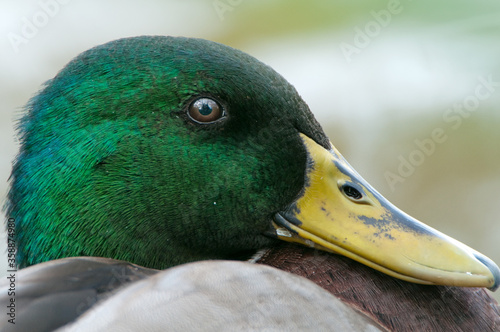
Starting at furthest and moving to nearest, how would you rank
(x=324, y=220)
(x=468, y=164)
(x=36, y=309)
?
1. (x=468, y=164)
2. (x=324, y=220)
3. (x=36, y=309)

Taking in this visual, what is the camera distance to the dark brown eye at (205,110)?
6.08 ft

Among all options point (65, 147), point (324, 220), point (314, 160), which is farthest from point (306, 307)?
point (65, 147)

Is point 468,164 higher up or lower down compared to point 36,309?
lower down

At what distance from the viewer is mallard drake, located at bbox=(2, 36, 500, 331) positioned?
1.80 metres

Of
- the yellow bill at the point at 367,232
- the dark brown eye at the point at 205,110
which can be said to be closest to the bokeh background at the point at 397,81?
the yellow bill at the point at 367,232

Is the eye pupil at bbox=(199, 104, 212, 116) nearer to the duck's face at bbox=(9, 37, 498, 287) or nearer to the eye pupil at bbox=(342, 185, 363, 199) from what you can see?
the duck's face at bbox=(9, 37, 498, 287)

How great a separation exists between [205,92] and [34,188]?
0.47 metres

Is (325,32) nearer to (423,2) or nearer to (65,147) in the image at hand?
(423,2)

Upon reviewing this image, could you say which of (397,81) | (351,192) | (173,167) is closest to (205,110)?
(173,167)

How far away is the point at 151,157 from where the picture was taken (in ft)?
6.08

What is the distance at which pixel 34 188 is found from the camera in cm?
185

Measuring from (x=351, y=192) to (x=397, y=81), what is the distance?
248 centimetres

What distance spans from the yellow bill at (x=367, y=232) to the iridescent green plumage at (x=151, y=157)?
0.05m

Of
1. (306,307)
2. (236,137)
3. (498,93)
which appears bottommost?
(498,93)
